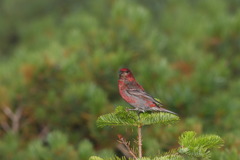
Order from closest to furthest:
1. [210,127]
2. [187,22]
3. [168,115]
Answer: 1. [168,115]
2. [210,127]
3. [187,22]

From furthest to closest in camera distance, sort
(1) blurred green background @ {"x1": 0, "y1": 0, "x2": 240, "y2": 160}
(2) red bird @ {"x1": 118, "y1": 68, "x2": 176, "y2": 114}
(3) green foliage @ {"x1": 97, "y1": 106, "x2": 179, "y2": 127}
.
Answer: (1) blurred green background @ {"x1": 0, "y1": 0, "x2": 240, "y2": 160} < (2) red bird @ {"x1": 118, "y1": 68, "x2": 176, "y2": 114} < (3) green foliage @ {"x1": 97, "y1": 106, "x2": 179, "y2": 127}

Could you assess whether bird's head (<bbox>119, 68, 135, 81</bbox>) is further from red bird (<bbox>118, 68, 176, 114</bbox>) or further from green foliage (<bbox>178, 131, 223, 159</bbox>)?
green foliage (<bbox>178, 131, 223, 159</bbox>)

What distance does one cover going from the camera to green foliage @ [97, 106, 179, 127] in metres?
2.03

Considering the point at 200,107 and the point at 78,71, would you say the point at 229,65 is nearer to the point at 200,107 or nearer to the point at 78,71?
the point at 200,107

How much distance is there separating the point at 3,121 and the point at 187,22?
160 inches

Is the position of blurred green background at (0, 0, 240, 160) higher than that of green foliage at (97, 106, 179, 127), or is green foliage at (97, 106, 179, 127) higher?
green foliage at (97, 106, 179, 127)

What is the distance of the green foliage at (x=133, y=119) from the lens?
2.03 meters

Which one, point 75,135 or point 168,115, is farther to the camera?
point 75,135

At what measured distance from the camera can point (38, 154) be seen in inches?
135

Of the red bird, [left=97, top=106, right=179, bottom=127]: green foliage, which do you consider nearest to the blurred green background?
the red bird

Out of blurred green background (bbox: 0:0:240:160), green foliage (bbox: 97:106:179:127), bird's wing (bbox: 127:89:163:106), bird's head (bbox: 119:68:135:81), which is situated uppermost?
bird's head (bbox: 119:68:135:81)

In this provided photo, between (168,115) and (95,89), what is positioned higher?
(168,115)

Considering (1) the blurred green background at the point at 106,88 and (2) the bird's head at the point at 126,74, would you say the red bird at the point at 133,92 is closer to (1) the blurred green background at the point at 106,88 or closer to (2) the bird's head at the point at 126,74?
(2) the bird's head at the point at 126,74

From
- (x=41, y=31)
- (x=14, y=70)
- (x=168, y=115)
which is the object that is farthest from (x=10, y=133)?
(x=41, y=31)
